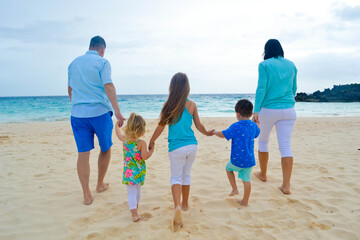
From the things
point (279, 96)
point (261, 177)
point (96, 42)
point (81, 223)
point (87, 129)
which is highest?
point (96, 42)

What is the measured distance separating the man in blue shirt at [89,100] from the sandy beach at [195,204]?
51 cm

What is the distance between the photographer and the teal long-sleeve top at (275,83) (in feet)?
10.1

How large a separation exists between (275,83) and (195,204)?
6.21ft

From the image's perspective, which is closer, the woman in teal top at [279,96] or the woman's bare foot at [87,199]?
the woman's bare foot at [87,199]

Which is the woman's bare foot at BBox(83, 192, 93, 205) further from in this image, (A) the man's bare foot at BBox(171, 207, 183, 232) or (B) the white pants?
(A) the man's bare foot at BBox(171, 207, 183, 232)

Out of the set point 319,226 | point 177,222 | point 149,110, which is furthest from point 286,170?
point 149,110

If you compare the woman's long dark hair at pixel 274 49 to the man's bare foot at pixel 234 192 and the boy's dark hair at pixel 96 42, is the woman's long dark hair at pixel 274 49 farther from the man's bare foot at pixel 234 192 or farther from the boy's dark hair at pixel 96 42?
the boy's dark hair at pixel 96 42

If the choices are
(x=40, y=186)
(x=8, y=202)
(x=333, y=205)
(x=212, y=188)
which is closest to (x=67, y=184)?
(x=40, y=186)

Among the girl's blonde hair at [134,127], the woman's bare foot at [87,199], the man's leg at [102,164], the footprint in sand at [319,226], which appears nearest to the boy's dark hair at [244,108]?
the girl's blonde hair at [134,127]

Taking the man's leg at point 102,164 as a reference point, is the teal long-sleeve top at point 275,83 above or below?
above

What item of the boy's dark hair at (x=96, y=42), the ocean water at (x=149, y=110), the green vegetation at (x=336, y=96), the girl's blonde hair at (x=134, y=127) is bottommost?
the ocean water at (x=149, y=110)

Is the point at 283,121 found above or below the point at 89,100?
below

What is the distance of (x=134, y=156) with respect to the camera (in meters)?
2.58

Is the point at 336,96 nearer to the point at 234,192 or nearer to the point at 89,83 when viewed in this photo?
the point at 234,192
